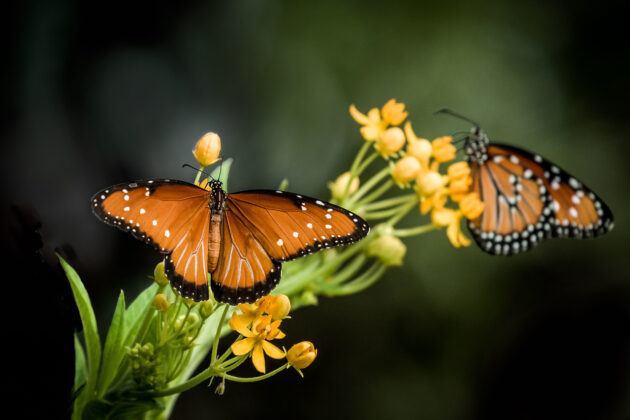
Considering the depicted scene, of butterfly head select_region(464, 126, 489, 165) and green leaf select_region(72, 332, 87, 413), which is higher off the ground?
butterfly head select_region(464, 126, 489, 165)

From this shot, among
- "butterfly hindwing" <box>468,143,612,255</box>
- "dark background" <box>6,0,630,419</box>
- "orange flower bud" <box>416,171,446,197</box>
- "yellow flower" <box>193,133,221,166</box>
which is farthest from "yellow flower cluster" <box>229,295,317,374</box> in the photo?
"dark background" <box>6,0,630,419</box>

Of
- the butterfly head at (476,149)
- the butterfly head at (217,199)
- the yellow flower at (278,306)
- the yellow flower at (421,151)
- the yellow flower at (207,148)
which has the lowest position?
the yellow flower at (278,306)

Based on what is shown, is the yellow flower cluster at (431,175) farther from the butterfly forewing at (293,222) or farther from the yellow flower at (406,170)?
the butterfly forewing at (293,222)

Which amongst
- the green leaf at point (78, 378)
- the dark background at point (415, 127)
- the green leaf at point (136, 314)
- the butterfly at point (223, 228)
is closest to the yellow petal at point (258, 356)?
the butterfly at point (223, 228)

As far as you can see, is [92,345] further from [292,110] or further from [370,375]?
[292,110]

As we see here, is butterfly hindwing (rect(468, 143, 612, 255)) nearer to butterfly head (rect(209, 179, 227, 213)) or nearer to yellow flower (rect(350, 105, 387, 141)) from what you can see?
yellow flower (rect(350, 105, 387, 141))

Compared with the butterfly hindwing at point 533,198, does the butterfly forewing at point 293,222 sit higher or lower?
Result: lower

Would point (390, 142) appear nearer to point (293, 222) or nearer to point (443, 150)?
point (443, 150)
